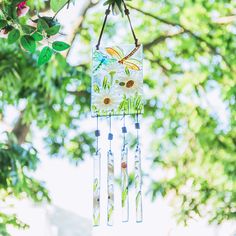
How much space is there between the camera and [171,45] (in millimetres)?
3119

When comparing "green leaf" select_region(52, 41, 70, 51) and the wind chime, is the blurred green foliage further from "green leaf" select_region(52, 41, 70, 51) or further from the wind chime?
"green leaf" select_region(52, 41, 70, 51)

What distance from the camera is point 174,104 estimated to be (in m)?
2.96

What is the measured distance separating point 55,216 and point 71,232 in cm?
20

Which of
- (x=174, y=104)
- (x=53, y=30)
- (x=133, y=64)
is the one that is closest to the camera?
(x=53, y=30)

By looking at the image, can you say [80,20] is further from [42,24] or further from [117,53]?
[42,24]

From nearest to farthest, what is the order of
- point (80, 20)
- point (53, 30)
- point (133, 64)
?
point (53, 30)
point (133, 64)
point (80, 20)

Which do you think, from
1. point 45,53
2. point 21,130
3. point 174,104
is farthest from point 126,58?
point 21,130

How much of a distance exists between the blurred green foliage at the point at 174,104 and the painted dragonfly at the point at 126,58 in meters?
1.17

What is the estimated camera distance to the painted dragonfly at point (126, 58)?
1213 millimetres

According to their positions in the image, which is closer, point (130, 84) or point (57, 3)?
point (57, 3)

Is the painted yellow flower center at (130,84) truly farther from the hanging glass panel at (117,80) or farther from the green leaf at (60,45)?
the green leaf at (60,45)

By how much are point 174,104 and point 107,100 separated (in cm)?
175

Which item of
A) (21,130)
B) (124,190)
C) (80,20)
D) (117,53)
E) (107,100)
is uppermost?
(80,20)

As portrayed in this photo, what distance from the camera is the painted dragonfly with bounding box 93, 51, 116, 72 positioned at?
4.05 ft
